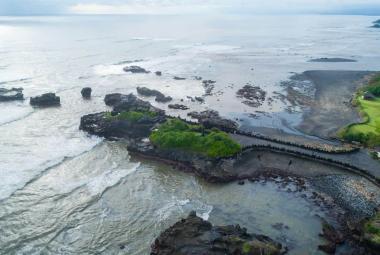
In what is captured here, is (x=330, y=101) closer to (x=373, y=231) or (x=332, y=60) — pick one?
(x=373, y=231)

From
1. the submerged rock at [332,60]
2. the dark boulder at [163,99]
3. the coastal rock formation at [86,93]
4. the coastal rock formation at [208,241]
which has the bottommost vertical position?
the submerged rock at [332,60]

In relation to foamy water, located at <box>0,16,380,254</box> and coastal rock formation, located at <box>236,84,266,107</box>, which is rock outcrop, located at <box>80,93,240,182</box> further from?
coastal rock formation, located at <box>236,84,266,107</box>

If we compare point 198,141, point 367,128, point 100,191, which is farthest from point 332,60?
point 100,191

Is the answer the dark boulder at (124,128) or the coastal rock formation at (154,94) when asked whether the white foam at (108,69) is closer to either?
the coastal rock formation at (154,94)

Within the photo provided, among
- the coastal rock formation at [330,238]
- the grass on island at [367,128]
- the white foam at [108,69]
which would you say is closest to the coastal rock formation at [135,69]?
the white foam at [108,69]

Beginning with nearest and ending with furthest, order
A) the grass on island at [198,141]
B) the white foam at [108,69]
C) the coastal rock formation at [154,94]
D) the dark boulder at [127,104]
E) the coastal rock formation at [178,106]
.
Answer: the grass on island at [198,141]
the dark boulder at [127,104]
the coastal rock formation at [178,106]
the coastal rock formation at [154,94]
the white foam at [108,69]

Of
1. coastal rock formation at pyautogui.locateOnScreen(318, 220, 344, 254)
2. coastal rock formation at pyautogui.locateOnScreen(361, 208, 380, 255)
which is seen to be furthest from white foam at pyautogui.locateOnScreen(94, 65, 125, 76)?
coastal rock formation at pyautogui.locateOnScreen(361, 208, 380, 255)

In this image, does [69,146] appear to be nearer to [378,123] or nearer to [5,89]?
[5,89]
